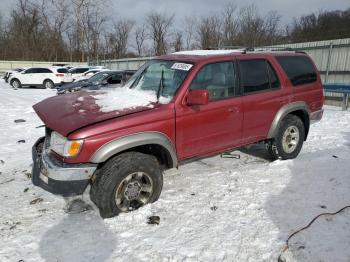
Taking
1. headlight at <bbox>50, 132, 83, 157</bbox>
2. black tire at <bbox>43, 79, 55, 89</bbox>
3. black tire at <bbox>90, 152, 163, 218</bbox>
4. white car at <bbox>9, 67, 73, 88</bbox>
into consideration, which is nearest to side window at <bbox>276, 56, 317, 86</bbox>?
black tire at <bbox>90, 152, 163, 218</bbox>

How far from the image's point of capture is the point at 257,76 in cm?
513

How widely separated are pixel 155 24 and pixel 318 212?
190 ft

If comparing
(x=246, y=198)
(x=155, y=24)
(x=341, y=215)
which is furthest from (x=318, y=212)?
(x=155, y=24)

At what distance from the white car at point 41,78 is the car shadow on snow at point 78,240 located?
2112cm

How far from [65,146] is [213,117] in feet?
6.32

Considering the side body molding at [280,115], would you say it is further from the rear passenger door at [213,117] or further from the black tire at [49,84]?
the black tire at [49,84]

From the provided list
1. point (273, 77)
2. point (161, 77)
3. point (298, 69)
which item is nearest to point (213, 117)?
point (161, 77)

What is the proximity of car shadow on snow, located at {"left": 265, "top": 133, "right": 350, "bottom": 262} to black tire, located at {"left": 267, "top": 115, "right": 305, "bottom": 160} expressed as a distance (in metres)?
0.14

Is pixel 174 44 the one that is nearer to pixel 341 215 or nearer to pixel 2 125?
pixel 2 125

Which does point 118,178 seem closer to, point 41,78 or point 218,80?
point 218,80

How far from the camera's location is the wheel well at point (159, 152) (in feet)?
13.6

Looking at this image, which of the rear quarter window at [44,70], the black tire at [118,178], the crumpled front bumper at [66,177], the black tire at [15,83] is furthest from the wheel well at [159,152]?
the black tire at [15,83]

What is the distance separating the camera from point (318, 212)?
160 inches

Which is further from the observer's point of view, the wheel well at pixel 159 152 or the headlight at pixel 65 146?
the wheel well at pixel 159 152
